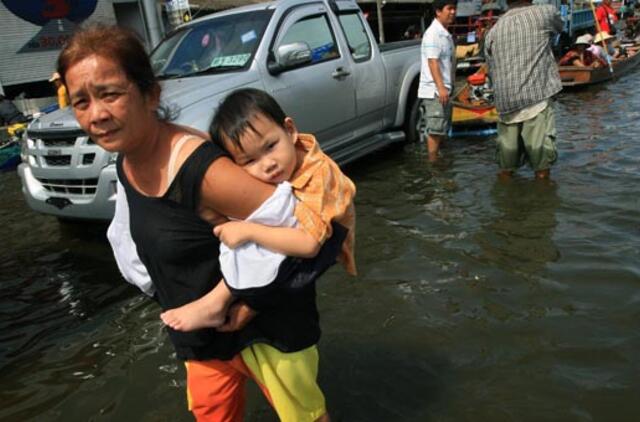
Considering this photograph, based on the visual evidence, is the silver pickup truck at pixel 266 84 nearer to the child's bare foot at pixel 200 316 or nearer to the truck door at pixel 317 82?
the truck door at pixel 317 82

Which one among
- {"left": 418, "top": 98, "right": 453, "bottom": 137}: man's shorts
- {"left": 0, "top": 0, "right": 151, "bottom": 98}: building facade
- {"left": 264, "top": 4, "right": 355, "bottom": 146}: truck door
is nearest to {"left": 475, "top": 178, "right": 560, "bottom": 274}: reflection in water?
{"left": 418, "top": 98, "right": 453, "bottom": 137}: man's shorts

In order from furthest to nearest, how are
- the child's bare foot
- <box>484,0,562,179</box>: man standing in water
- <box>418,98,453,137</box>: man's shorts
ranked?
<box>418,98,453,137</box>: man's shorts < <box>484,0,562,179</box>: man standing in water < the child's bare foot

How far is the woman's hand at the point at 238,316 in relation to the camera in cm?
162

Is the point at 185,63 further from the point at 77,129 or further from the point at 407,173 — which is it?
the point at 407,173

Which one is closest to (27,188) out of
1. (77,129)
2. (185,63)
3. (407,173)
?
(77,129)

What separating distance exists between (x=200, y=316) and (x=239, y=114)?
0.59 metres

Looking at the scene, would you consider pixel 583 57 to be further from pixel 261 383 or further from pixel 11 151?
pixel 261 383

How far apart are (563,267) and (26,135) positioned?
452 centimetres

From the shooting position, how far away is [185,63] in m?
5.41

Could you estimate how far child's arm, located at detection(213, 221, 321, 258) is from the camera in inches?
58.8

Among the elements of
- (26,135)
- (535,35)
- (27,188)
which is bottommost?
(27,188)

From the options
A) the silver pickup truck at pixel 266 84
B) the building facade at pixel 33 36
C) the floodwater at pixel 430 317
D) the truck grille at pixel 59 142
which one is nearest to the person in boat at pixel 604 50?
the silver pickup truck at pixel 266 84

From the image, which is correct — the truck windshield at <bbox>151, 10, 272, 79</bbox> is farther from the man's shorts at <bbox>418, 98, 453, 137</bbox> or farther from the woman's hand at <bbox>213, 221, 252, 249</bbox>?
the woman's hand at <bbox>213, 221, 252, 249</bbox>

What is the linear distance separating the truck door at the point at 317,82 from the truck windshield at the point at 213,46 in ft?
0.83
